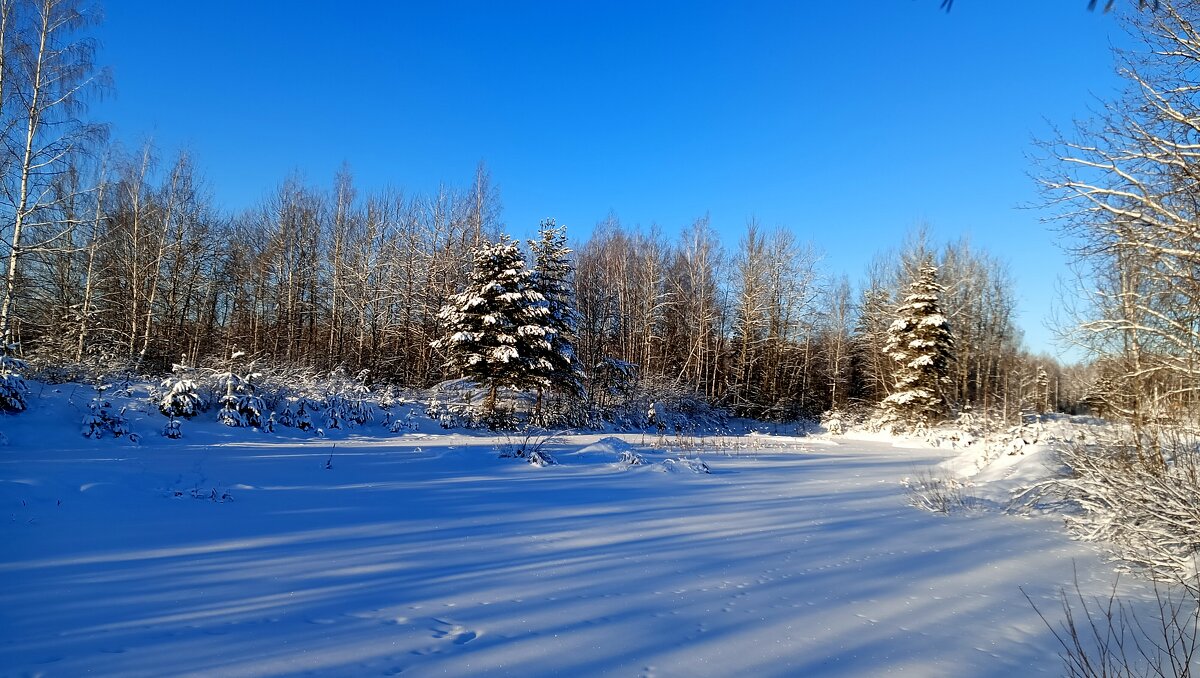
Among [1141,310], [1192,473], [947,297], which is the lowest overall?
[1192,473]

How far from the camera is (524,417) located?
21297 mm

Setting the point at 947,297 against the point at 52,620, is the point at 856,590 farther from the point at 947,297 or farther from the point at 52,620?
the point at 947,297

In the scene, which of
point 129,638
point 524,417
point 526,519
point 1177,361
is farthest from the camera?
point 524,417

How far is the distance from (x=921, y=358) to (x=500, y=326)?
67.6 ft

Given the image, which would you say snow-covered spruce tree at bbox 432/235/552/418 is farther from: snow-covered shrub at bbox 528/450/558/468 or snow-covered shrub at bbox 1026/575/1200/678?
snow-covered shrub at bbox 1026/575/1200/678

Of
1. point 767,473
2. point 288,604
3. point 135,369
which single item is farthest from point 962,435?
point 135,369

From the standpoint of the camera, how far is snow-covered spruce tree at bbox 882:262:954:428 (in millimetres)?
28234

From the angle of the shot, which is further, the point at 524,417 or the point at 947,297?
the point at 947,297

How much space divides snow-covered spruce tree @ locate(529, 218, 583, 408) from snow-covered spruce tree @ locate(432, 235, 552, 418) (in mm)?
389

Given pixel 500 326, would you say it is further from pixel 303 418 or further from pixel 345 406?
pixel 303 418

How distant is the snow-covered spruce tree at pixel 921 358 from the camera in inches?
1112

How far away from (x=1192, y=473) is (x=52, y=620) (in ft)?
29.2

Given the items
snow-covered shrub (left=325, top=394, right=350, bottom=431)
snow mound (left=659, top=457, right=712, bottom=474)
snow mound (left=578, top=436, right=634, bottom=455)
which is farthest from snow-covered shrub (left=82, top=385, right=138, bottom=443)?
snow mound (left=659, top=457, right=712, bottom=474)

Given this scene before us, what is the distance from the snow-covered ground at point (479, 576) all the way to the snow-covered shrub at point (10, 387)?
3.71ft
